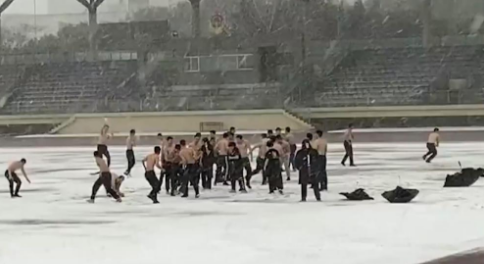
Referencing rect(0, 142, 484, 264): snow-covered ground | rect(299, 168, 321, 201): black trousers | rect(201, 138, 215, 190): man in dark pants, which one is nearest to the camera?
rect(0, 142, 484, 264): snow-covered ground

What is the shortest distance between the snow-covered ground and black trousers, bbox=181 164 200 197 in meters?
0.36

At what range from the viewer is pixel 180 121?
55875mm

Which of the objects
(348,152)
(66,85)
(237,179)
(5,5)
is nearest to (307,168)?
(237,179)

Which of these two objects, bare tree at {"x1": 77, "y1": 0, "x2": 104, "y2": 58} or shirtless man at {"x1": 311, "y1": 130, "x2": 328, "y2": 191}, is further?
bare tree at {"x1": 77, "y1": 0, "x2": 104, "y2": 58}

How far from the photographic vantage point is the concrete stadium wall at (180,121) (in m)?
53.9

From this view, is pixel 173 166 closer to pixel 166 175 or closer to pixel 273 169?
pixel 166 175

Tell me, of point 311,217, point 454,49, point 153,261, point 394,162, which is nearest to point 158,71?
point 454,49

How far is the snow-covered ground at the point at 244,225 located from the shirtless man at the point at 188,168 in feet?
1.32

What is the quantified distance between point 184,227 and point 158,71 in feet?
164

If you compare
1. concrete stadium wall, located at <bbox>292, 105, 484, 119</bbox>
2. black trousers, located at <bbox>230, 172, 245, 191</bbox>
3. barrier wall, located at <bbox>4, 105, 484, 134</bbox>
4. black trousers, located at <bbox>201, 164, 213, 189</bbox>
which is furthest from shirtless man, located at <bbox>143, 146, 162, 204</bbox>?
concrete stadium wall, located at <bbox>292, 105, 484, 119</bbox>

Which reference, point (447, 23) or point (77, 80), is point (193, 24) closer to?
point (77, 80)

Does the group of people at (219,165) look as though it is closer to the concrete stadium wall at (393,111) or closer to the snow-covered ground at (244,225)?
the snow-covered ground at (244,225)

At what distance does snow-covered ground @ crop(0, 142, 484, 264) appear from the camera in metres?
13.2

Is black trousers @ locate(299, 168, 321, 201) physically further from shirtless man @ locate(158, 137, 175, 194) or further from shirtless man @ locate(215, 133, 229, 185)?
shirtless man @ locate(215, 133, 229, 185)
